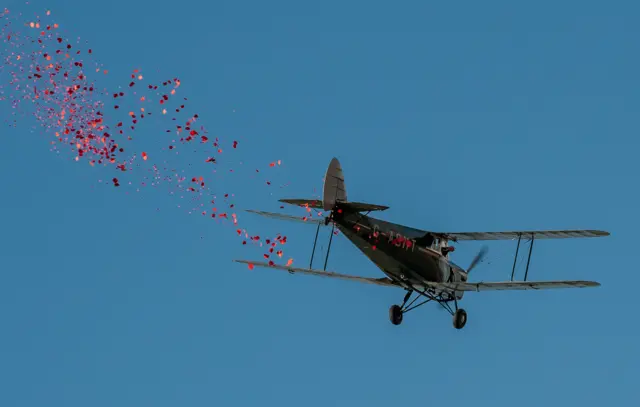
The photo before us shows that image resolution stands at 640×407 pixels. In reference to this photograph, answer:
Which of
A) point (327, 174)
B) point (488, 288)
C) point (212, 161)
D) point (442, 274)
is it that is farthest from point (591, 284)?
point (212, 161)

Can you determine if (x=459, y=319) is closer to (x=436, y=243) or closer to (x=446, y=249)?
(x=446, y=249)

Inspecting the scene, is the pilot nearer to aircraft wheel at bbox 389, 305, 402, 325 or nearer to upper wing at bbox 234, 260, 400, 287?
upper wing at bbox 234, 260, 400, 287

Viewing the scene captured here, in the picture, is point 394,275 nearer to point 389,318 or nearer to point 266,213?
point 389,318

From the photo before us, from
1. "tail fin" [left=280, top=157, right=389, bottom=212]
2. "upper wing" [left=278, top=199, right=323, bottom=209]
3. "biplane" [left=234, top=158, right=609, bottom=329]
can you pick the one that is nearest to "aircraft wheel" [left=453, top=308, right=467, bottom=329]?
"biplane" [left=234, top=158, right=609, bottom=329]

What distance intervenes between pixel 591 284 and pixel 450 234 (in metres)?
8.08

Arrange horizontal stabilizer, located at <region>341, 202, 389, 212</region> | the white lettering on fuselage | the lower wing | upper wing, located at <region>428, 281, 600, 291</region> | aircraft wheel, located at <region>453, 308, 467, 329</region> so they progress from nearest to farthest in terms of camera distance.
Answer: horizontal stabilizer, located at <region>341, 202, 389, 212</region> < upper wing, located at <region>428, 281, 600, 291</region> < the lower wing < the white lettering on fuselage < aircraft wheel, located at <region>453, 308, 467, 329</region>

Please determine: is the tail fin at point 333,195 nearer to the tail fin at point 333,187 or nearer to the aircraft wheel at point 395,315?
the tail fin at point 333,187

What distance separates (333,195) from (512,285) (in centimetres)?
781

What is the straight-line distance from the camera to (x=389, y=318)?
136ft

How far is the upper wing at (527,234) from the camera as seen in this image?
40.7 meters

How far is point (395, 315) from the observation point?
4147 centimetres

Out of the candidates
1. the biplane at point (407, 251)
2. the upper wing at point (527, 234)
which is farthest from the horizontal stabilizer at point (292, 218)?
the upper wing at point (527, 234)

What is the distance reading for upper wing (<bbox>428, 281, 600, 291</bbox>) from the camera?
121 feet

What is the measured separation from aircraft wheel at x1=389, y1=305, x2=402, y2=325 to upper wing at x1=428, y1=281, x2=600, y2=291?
1.97 m
